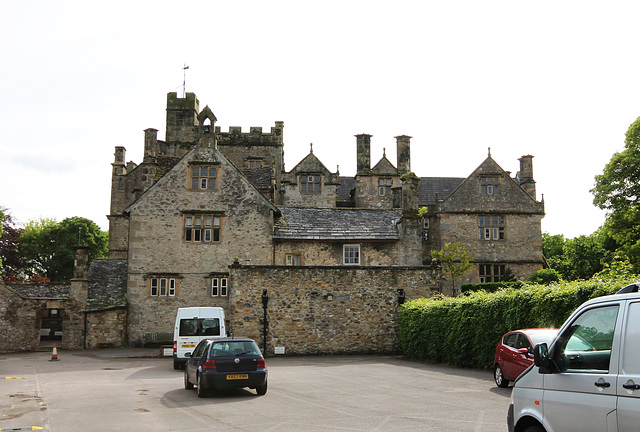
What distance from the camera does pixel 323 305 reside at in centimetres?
2903

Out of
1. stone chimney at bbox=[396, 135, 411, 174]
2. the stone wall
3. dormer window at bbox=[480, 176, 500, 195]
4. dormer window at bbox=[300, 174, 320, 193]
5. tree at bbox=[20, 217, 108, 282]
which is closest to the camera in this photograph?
the stone wall

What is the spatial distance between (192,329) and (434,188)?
3396 centimetres

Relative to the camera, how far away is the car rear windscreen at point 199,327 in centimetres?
2341

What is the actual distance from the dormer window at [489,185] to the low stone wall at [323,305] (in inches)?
644

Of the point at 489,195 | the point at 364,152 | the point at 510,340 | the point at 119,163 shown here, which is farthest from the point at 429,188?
the point at 510,340

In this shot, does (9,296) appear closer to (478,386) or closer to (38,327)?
(38,327)

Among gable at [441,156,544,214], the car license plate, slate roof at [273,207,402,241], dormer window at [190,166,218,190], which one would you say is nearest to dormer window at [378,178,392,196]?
gable at [441,156,544,214]

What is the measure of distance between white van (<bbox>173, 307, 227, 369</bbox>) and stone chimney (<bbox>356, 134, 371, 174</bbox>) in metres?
29.1

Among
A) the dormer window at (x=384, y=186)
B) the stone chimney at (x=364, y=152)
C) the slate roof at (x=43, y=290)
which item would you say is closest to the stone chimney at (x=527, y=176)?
the dormer window at (x=384, y=186)

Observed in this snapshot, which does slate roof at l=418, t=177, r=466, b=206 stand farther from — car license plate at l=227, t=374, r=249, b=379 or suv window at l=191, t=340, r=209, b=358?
car license plate at l=227, t=374, r=249, b=379

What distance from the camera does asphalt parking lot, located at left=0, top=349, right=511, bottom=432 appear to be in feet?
35.1

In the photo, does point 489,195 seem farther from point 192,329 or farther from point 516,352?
point 516,352

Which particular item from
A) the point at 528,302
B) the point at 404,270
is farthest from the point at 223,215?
the point at 528,302

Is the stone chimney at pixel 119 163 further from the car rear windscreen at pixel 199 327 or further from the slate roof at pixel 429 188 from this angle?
the car rear windscreen at pixel 199 327
